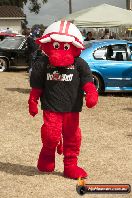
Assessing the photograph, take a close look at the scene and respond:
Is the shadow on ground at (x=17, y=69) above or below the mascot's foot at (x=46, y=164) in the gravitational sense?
below

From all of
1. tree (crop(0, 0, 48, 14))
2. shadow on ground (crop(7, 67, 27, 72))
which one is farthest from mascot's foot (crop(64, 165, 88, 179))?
tree (crop(0, 0, 48, 14))

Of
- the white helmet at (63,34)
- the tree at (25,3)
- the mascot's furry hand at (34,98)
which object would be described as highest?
the white helmet at (63,34)

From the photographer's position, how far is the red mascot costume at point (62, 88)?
5.70 meters

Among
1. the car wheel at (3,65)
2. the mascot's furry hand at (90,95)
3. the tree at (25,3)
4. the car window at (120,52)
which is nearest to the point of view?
the mascot's furry hand at (90,95)

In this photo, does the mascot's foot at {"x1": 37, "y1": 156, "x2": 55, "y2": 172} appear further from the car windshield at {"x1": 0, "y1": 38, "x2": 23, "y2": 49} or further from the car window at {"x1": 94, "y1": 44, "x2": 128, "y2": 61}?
the car windshield at {"x1": 0, "y1": 38, "x2": 23, "y2": 49}

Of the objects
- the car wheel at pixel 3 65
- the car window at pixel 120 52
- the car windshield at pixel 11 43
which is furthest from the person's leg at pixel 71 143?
the car windshield at pixel 11 43

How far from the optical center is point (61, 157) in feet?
22.5

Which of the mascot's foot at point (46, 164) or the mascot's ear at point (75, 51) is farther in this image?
the mascot's foot at point (46, 164)

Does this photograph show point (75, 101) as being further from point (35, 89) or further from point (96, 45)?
point (96, 45)

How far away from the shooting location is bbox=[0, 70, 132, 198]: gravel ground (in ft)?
18.0

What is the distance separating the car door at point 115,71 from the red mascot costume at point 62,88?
7.21 m

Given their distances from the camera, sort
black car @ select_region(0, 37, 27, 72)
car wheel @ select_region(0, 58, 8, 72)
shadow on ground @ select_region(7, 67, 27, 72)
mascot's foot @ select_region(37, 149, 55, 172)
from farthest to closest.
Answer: shadow on ground @ select_region(7, 67, 27, 72)
car wheel @ select_region(0, 58, 8, 72)
black car @ select_region(0, 37, 27, 72)
mascot's foot @ select_region(37, 149, 55, 172)

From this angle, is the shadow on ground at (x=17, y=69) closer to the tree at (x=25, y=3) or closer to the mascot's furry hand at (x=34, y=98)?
the mascot's furry hand at (x=34, y=98)

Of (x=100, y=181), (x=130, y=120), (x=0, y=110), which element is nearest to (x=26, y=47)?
(x=0, y=110)
